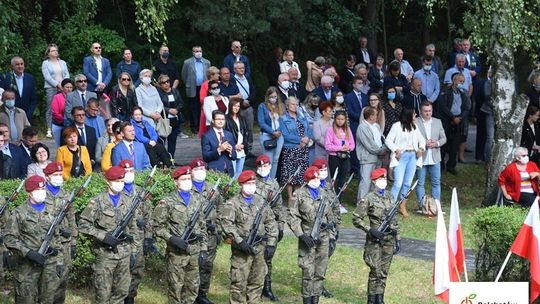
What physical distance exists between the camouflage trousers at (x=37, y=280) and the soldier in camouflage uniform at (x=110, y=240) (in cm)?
48

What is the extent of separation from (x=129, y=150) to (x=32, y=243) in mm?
3747

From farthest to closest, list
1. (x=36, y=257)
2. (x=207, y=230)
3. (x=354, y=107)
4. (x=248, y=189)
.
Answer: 1. (x=354, y=107)
2. (x=207, y=230)
3. (x=248, y=189)
4. (x=36, y=257)

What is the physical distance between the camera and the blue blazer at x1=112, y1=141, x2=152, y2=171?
1828cm

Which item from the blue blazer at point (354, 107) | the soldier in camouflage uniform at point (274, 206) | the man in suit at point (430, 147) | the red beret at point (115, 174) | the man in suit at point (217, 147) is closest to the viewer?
the red beret at point (115, 174)

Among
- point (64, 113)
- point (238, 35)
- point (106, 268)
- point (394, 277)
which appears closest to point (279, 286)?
point (394, 277)

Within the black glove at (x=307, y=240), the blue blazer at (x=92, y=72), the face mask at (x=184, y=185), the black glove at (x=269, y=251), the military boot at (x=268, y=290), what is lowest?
the military boot at (x=268, y=290)

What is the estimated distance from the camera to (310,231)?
53.1 ft

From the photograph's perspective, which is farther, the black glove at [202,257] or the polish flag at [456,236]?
the black glove at [202,257]

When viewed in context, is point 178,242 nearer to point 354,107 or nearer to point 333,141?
point 333,141

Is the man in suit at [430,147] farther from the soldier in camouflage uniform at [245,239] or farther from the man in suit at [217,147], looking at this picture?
the soldier in camouflage uniform at [245,239]

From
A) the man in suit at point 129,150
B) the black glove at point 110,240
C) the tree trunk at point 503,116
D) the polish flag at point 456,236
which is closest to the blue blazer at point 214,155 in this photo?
the man in suit at point 129,150

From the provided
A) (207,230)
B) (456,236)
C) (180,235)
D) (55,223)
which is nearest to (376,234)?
(456,236)

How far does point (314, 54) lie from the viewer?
30.7 m

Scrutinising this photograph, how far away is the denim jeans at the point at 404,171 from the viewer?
21.2 meters
